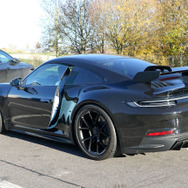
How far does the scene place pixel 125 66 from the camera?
4.74m

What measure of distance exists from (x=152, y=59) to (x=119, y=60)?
97.1ft

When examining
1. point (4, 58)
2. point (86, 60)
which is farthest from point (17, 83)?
point (4, 58)

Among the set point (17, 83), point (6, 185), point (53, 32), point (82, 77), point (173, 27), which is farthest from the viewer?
point (53, 32)

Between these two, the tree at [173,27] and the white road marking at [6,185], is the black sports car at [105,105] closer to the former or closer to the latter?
the white road marking at [6,185]

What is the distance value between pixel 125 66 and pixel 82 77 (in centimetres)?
61

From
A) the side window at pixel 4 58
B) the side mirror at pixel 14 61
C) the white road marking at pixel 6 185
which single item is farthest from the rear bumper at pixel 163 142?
the side window at pixel 4 58

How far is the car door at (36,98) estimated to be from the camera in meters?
5.02

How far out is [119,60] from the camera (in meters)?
5.01

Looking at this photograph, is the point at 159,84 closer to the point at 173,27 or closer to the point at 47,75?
the point at 47,75

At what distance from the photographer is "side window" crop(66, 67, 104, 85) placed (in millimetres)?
4560

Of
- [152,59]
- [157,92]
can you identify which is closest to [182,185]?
[157,92]

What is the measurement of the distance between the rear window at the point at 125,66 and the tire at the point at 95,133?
0.60 m

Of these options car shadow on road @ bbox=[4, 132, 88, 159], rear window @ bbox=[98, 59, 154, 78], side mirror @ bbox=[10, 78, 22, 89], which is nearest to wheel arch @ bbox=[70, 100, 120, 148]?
car shadow on road @ bbox=[4, 132, 88, 159]

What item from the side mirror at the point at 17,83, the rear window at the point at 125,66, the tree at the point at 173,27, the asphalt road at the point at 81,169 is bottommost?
the asphalt road at the point at 81,169
